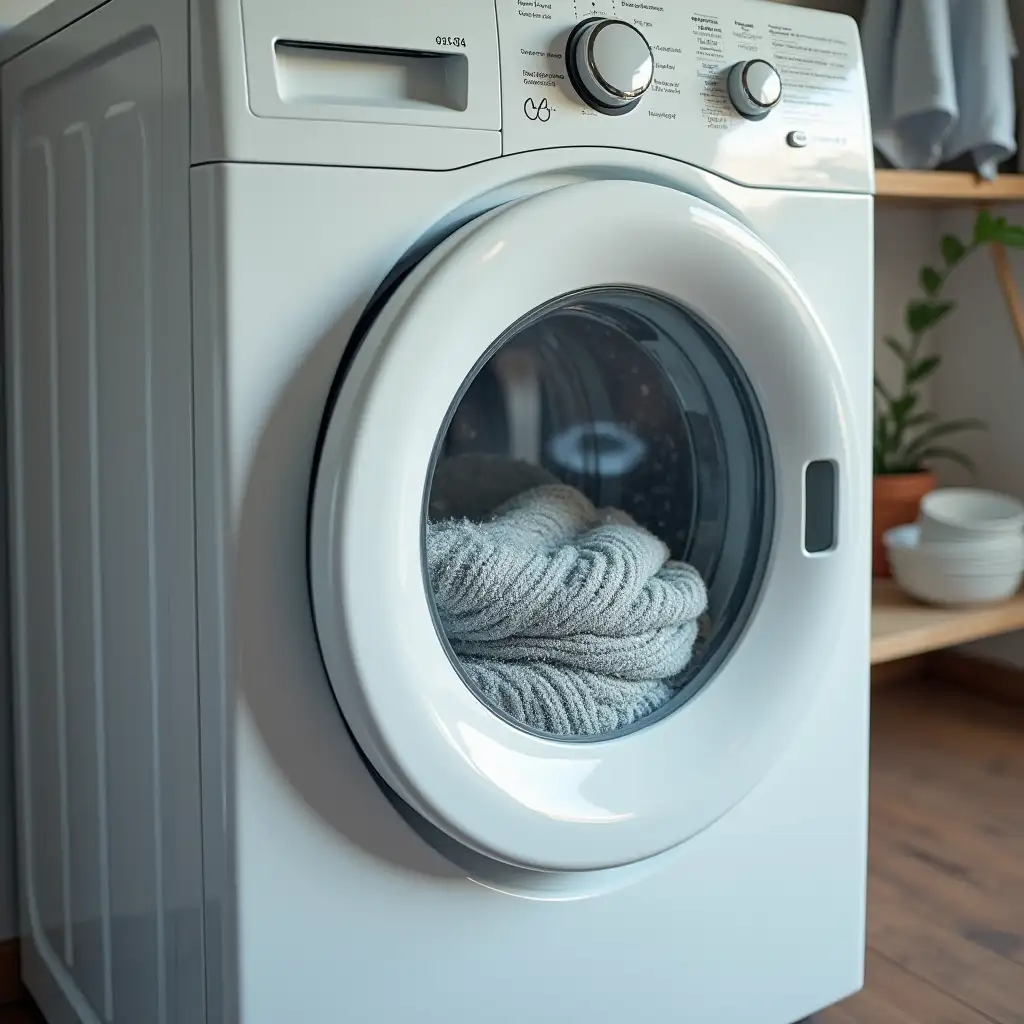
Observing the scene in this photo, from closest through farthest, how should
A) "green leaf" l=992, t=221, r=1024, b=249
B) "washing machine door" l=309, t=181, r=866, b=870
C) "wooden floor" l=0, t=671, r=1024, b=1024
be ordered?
"washing machine door" l=309, t=181, r=866, b=870 < "wooden floor" l=0, t=671, r=1024, b=1024 < "green leaf" l=992, t=221, r=1024, b=249

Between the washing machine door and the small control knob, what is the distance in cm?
11

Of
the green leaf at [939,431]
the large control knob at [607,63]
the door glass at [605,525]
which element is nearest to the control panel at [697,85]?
the large control knob at [607,63]

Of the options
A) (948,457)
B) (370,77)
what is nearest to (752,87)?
(370,77)

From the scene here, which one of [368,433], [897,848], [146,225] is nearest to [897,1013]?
[897,848]

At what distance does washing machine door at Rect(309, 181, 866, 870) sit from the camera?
2.52 feet

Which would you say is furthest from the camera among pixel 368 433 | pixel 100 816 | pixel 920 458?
pixel 920 458

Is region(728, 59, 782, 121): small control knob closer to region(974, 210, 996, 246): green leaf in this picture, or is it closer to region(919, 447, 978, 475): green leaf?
region(974, 210, 996, 246): green leaf

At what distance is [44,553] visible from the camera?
3.55 feet

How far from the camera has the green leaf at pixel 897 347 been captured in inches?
74.4

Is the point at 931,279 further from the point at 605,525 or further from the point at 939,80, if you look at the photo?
the point at 605,525

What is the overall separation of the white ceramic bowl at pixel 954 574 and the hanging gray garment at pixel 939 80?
0.51 m

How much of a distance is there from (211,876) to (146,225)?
440 mm

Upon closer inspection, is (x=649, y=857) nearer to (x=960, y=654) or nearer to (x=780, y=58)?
(x=780, y=58)

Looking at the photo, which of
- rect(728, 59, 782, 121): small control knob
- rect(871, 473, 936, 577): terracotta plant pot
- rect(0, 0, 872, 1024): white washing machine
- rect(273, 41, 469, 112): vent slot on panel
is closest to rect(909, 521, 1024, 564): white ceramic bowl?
rect(871, 473, 936, 577): terracotta plant pot
